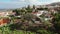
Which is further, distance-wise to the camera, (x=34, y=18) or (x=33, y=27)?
(x=34, y=18)

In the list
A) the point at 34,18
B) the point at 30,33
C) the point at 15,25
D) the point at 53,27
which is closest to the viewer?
the point at 30,33

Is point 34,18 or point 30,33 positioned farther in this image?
point 34,18

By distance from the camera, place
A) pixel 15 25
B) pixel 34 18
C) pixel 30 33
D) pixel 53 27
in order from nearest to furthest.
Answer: pixel 30 33, pixel 53 27, pixel 15 25, pixel 34 18

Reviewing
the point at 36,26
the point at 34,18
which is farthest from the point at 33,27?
the point at 34,18

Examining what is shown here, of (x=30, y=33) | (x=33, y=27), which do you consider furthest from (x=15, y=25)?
(x=30, y=33)

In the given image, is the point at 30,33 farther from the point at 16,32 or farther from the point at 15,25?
the point at 15,25

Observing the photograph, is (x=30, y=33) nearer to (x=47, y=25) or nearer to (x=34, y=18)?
(x=47, y=25)

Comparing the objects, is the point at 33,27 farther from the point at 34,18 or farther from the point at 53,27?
the point at 34,18
